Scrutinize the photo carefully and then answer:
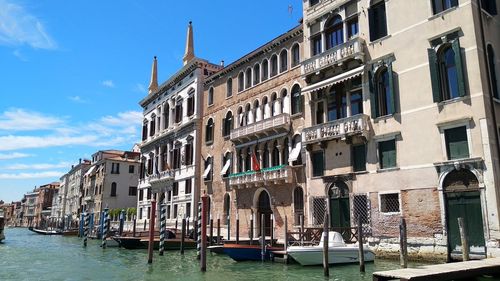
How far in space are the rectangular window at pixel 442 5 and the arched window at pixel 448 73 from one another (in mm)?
1384

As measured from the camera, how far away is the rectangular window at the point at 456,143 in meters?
13.4

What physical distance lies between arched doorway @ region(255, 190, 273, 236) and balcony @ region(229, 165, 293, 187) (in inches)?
32.6

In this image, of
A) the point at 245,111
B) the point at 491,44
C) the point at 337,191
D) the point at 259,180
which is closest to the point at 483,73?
the point at 491,44

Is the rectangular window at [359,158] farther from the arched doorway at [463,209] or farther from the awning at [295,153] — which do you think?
the arched doorway at [463,209]

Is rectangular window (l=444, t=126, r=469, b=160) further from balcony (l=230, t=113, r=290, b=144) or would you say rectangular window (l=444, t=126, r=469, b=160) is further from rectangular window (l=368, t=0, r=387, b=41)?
balcony (l=230, t=113, r=290, b=144)

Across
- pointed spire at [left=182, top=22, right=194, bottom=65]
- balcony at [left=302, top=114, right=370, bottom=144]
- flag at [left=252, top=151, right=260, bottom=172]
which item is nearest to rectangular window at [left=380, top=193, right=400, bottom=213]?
balcony at [left=302, top=114, right=370, bottom=144]

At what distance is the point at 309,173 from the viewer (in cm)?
1866

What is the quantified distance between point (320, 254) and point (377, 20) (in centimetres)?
914

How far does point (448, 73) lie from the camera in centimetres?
1416

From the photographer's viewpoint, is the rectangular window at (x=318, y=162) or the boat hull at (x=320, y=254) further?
the rectangular window at (x=318, y=162)

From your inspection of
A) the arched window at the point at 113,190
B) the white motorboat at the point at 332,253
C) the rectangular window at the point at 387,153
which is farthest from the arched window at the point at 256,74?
the arched window at the point at 113,190

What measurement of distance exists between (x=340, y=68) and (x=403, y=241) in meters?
8.09

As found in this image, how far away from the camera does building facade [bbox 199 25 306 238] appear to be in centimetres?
2012

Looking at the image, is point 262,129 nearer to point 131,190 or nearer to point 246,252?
point 246,252
